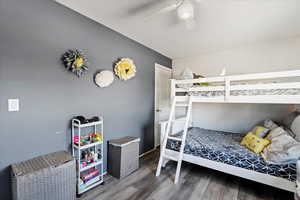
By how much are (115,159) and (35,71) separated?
1579 millimetres

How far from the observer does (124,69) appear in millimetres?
2443

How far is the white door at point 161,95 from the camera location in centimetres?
351

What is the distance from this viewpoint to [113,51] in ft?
7.86

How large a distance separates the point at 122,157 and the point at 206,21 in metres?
2.41

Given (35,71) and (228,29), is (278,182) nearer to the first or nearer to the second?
(228,29)

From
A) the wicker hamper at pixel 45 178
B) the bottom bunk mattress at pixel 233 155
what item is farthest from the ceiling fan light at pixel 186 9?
the wicker hamper at pixel 45 178

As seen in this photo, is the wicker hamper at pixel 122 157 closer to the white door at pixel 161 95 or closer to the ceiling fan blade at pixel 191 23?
the white door at pixel 161 95

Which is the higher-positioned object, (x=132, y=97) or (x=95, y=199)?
(x=132, y=97)

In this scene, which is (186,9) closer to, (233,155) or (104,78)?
(104,78)

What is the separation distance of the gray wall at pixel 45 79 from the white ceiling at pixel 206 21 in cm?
29

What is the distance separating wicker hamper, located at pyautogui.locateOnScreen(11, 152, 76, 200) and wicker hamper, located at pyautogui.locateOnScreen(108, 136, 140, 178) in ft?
2.35

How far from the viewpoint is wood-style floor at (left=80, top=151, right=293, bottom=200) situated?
1.78m

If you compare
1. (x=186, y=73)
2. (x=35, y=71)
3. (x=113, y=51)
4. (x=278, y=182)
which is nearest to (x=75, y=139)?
(x=35, y=71)

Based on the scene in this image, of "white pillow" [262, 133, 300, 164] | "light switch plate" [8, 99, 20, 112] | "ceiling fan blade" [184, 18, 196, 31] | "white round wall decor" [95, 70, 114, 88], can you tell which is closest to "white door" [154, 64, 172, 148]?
"ceiling fan blade" [184, 18, 196, 31]
